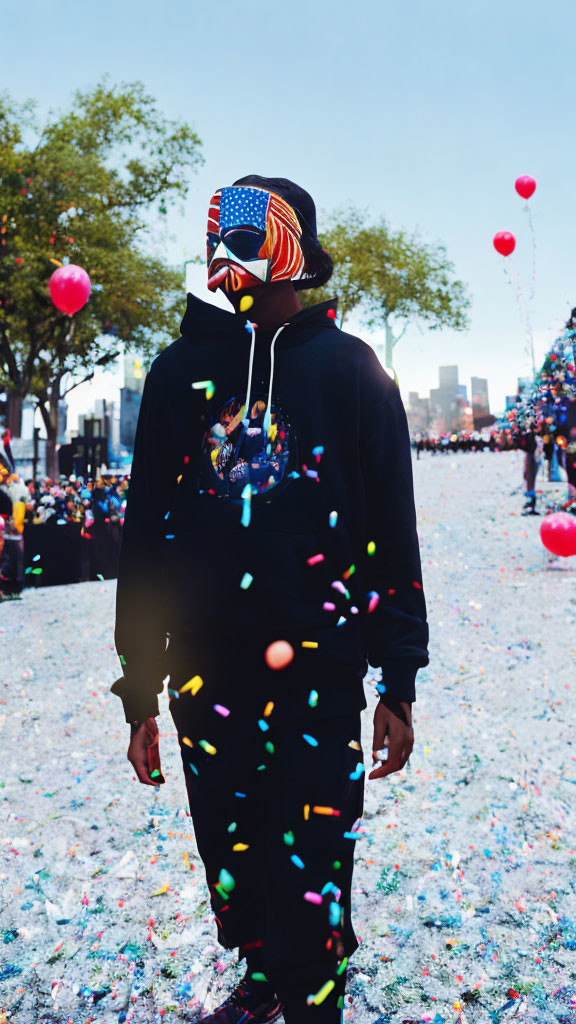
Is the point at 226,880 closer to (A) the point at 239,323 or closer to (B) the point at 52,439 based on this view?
(A) the point at 239,323

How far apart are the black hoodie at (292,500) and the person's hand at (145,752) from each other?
5.3 inches

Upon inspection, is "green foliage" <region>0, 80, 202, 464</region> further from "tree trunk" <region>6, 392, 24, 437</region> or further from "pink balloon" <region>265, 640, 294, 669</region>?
"pink balloon" <region>265, 640, 294, 669</region>

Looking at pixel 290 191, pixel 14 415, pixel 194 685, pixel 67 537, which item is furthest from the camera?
pixel 14 415

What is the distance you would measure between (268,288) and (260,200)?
209mm

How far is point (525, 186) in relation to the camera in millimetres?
10070

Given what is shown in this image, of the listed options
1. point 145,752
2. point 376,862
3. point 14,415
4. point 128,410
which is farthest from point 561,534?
point 128,410

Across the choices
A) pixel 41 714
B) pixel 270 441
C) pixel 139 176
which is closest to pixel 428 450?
pixel 139 176

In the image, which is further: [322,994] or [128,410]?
[128,410]

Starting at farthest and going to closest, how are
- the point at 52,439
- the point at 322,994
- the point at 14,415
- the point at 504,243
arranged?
the point at 52,439 < the point at 14,415 < the point at 504,243 < the point at 322,994

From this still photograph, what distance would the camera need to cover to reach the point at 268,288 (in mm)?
1810

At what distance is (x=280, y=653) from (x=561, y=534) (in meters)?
6.04

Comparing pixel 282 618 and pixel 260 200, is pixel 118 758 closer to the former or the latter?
pixel 282 618

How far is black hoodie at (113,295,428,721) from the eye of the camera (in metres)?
1.60

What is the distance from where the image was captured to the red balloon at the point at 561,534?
698 cm
